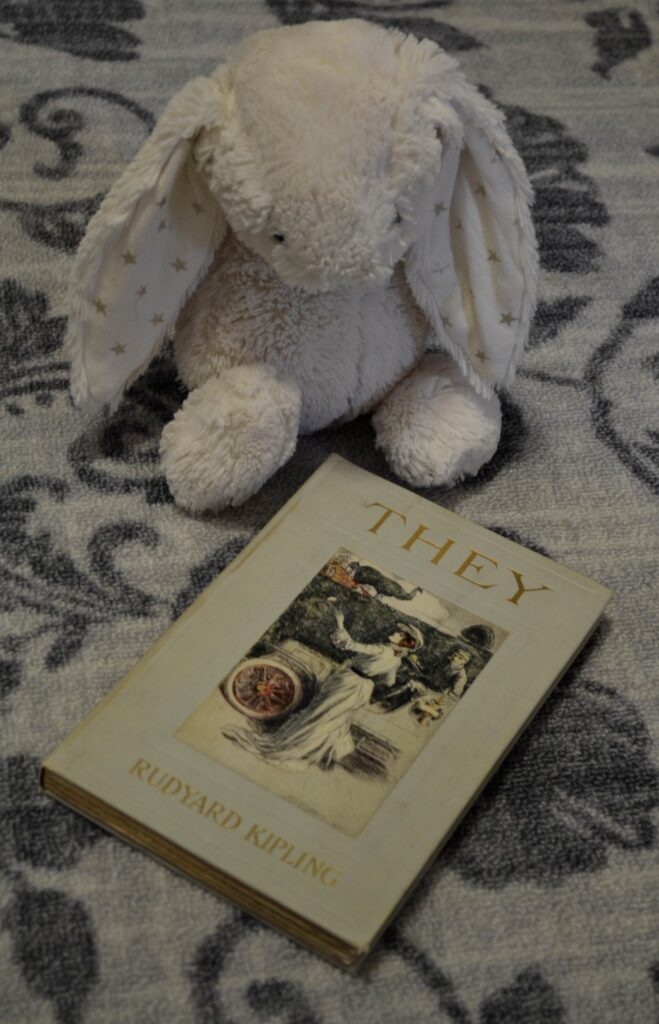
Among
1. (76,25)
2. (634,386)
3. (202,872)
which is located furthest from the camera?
(76,25)

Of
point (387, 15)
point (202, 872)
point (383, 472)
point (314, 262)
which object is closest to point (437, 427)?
point (383, 472)

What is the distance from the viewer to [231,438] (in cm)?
73

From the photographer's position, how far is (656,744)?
2.24 ft

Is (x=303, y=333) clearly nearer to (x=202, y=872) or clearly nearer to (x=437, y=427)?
(x=437, y=427)

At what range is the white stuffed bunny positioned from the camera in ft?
2.14

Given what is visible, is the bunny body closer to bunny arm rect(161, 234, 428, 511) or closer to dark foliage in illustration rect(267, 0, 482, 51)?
bunny arm rect(161, 234, 428, 511)

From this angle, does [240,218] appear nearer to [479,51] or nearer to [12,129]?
[12,129]

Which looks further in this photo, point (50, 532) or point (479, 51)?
point (479, 51)

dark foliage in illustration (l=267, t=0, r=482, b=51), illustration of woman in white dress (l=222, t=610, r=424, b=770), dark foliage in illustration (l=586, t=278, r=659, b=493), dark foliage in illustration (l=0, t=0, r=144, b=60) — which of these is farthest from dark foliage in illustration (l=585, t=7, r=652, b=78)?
illustration of woman in white dress (l=222, t=610, r=424, b=770)

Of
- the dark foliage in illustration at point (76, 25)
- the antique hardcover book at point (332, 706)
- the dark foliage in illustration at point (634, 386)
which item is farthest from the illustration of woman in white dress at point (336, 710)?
the dark foliage in illustration at point (76, 25)

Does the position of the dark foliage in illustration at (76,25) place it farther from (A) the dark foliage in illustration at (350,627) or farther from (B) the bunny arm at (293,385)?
(A) the dark foliage in illustration at (350,627)

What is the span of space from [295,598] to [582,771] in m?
0.18

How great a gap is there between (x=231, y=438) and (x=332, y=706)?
→ 17cm

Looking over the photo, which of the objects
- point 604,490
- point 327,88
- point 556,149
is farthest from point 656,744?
point 556,149
